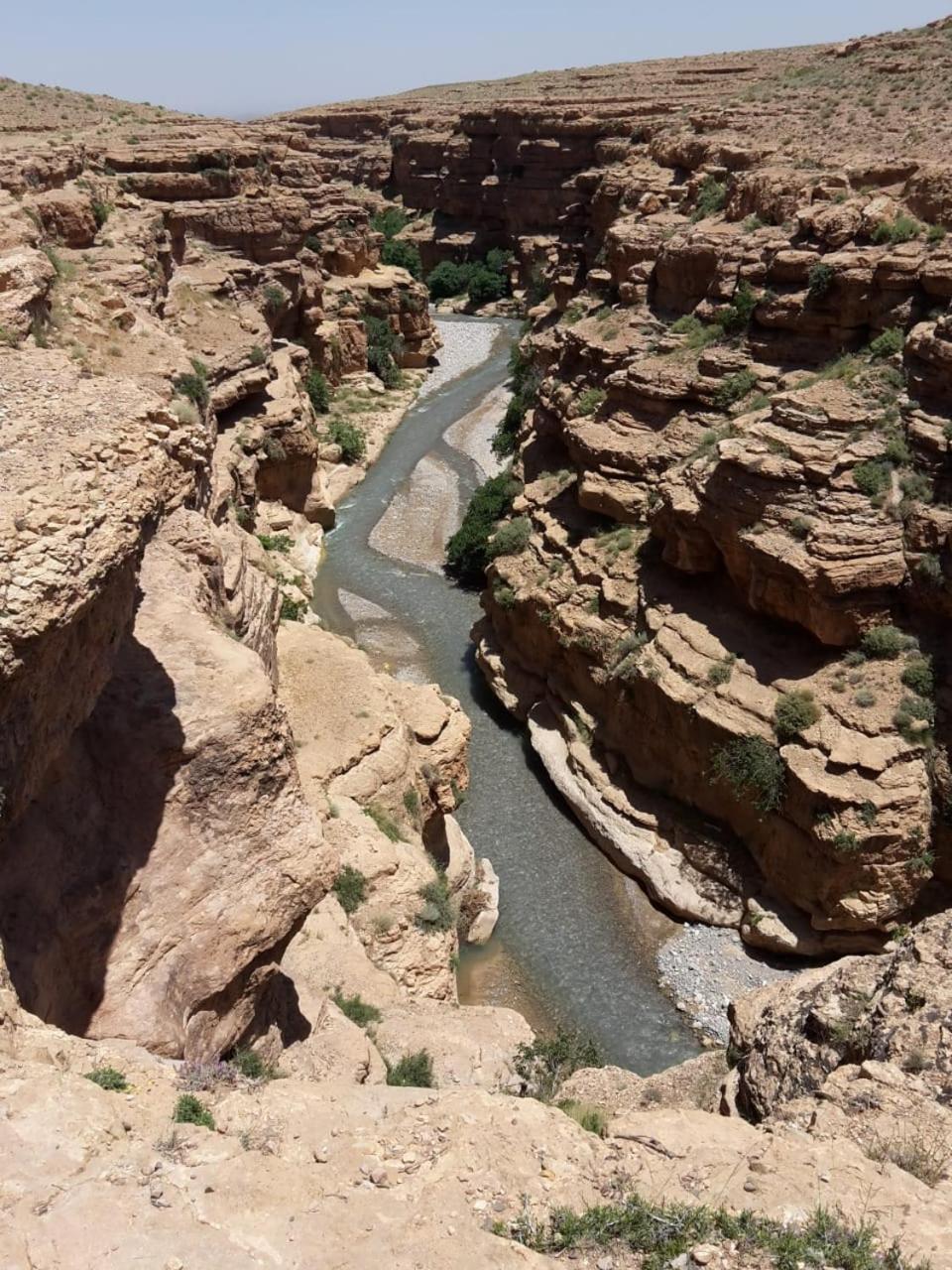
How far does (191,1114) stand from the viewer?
6.30 meters

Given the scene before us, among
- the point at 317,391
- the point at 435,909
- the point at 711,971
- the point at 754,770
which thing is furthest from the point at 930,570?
the point at 317,391

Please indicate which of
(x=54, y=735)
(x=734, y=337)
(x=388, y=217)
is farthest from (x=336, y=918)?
(x=388, y=217)

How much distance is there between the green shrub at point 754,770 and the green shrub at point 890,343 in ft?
26.9

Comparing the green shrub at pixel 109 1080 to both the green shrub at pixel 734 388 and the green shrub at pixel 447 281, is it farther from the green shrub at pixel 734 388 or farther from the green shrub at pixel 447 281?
the green shrub at pixel 447 281

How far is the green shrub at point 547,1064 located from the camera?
1018 centimetres

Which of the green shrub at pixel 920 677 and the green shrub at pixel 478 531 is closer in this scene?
the green shrub at pixel 920 677

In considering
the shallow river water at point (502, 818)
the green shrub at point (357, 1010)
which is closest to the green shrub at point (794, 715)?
the shallow river water at point (502, 818)

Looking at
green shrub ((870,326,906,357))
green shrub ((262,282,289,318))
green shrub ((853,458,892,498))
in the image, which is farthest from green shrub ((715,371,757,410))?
green shrub ((262,282,289,318))

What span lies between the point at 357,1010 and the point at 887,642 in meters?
11.0

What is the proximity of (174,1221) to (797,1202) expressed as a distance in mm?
3772

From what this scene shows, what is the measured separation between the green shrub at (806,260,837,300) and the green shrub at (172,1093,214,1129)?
64.1ft

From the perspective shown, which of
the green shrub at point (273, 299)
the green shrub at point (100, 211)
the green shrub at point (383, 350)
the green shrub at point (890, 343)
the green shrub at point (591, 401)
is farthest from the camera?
the green shrub at point (383, 350)

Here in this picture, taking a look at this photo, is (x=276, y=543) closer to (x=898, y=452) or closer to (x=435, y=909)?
(x=435, y=909)

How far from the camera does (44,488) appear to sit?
693 cm
